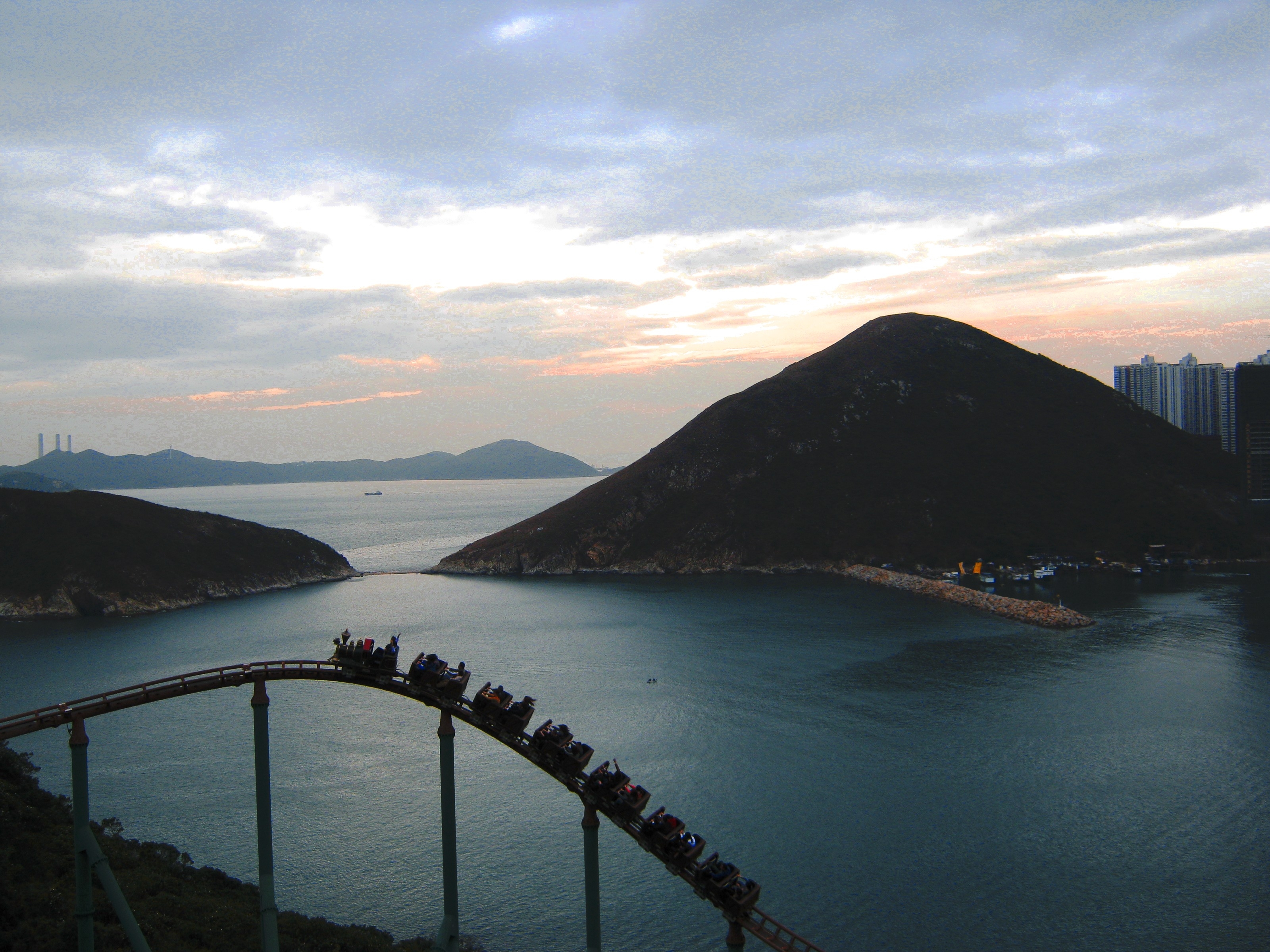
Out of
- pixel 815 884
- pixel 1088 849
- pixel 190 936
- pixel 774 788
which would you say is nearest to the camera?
pixel 190 936

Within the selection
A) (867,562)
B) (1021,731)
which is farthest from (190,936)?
(867,562)

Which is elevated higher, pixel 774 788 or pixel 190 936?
pixel 190 936

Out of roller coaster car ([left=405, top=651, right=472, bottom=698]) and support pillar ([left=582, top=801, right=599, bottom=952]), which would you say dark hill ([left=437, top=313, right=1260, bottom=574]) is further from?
roller coaster car ([left=405, top=651, right=472, bottom=698])

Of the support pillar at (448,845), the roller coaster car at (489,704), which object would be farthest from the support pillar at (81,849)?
the roller coaster car at (489,704)

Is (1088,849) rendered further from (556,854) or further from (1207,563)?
(1207,563)

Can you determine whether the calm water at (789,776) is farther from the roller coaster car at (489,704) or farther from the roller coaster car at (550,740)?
the roller coaster car at (489,704)

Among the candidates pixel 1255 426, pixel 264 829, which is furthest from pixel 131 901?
pixel 1255 426

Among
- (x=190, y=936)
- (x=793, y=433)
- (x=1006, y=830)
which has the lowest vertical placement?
(x=1006, y=830)

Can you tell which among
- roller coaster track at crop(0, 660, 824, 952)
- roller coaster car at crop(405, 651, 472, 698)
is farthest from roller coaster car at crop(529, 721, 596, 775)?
roller coaster car at crop(405, 651, 472, 698)
